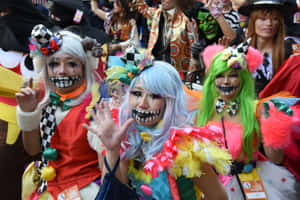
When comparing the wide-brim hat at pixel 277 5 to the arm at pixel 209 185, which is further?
the wide-brim hat at pixel 277 5

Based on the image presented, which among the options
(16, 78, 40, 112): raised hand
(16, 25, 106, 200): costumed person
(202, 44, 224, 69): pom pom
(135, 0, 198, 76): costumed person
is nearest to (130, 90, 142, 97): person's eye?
(16, 25, 106, 200): costumed person

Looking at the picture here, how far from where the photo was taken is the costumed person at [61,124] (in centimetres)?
260

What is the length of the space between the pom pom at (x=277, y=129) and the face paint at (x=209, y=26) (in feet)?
6.73

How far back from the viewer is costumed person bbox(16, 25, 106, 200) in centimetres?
260

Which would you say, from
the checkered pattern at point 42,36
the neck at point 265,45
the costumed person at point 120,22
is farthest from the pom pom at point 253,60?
the costumed person at point 120,22

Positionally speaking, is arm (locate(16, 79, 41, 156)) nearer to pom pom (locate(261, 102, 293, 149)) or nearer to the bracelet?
the bracelet

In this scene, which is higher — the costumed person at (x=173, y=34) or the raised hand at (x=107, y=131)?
the costumed person at (x=173, y=34)

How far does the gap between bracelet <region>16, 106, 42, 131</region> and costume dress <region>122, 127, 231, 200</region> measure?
77 centimetres

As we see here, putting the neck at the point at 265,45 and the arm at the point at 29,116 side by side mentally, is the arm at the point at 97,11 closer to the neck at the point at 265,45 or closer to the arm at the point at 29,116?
the neck at the point at 265,45

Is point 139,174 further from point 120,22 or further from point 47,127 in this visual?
point 120,22

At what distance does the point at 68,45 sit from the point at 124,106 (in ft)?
2.46

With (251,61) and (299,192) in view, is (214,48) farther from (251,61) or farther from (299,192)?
(299,192)

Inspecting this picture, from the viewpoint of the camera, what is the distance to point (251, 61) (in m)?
3.22

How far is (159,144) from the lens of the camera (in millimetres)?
2170
